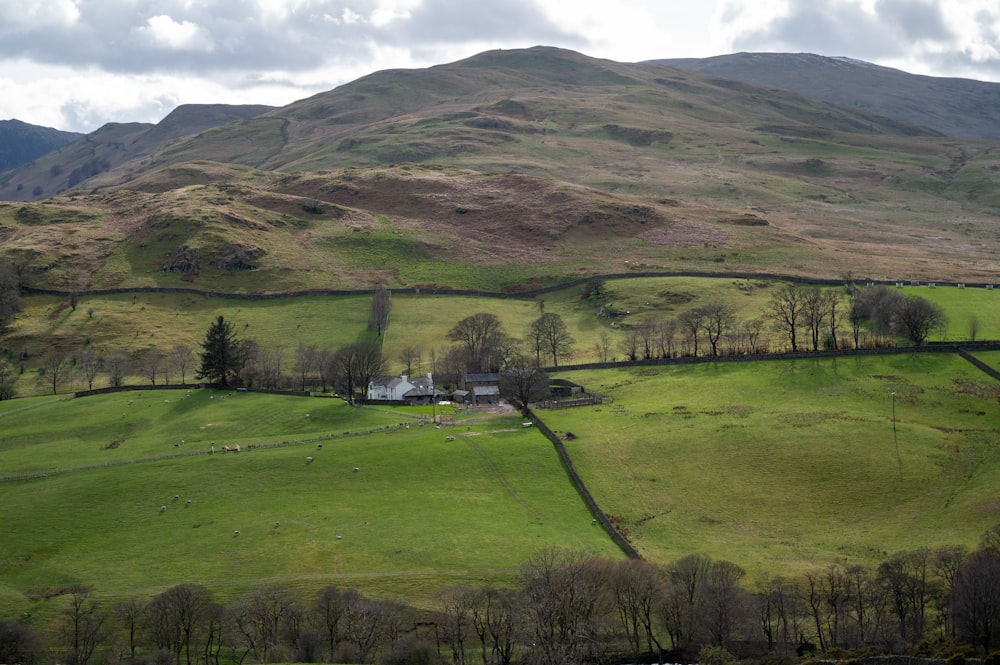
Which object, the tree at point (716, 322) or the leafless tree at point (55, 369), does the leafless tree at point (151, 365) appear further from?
the tree at point (716, 322)

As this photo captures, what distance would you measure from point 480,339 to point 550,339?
11276 mm

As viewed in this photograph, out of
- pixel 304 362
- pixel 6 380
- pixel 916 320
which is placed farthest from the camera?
pixel 304 362

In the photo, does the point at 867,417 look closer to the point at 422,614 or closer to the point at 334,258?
the point at 422,614

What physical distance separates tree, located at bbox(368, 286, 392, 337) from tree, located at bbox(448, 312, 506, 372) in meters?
13.3

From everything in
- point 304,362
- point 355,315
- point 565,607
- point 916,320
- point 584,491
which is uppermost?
point 355,315

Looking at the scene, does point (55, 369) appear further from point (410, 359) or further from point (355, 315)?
point (410, 359)

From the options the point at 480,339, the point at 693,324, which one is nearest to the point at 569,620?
the point at 693,324

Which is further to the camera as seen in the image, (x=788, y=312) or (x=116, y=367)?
(x=788, y=312)

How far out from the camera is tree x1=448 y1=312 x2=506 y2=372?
11875cm

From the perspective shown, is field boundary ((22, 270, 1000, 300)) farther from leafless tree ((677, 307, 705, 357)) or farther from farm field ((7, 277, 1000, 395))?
leafless tree ((677, 307, 705, 357))

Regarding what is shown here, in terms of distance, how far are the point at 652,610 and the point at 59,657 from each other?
41.1 m

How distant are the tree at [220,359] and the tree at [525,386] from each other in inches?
1563

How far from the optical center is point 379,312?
5625 inches

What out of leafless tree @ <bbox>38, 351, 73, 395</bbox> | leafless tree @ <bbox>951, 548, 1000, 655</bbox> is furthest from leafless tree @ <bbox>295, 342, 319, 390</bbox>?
leafless tree @ <bbox>951, 548, 1000, 655</bbox>
